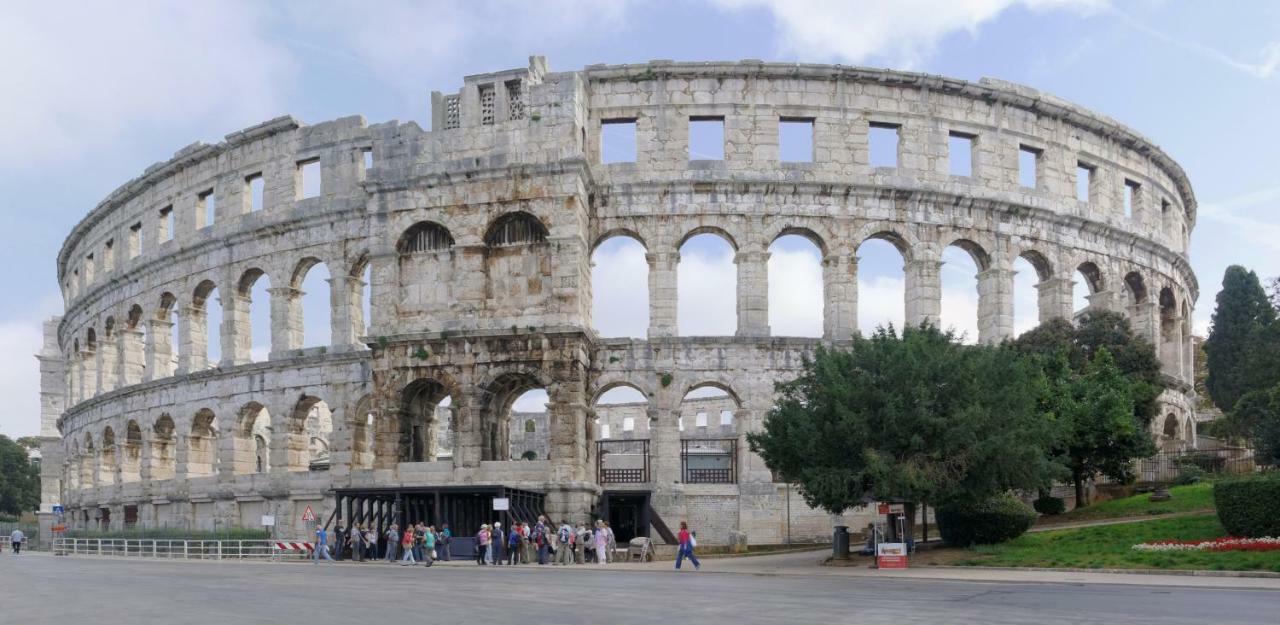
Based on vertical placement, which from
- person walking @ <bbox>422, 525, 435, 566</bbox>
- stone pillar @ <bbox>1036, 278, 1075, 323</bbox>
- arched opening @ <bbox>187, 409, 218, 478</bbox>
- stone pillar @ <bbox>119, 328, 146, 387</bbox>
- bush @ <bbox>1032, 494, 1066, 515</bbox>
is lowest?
person walking @ <bbox>422, 525, 435, 566</bbox>

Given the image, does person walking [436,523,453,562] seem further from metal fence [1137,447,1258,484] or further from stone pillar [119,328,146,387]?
stone pillar [119,328,146,387]

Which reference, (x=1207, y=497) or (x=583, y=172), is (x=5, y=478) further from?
(x=1207, y=497)

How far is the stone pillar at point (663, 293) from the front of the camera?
128ft

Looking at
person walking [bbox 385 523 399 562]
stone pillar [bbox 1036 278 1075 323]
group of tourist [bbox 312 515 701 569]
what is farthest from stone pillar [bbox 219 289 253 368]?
stone pillar [bbox 1036 278 1075 323]

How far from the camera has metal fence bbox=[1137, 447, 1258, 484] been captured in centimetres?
3922

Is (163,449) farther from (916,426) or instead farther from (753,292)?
(916,426)

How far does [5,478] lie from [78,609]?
82.0 metres

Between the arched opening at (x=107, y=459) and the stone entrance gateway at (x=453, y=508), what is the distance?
22202 mm

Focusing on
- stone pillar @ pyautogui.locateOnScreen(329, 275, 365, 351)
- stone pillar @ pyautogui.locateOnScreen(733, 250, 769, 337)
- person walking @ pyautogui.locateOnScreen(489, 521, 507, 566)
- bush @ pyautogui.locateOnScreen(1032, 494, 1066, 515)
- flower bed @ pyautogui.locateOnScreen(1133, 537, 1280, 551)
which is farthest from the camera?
stone pillar @ pyautogui.locateOnScreen(329, 275, 365, 351)

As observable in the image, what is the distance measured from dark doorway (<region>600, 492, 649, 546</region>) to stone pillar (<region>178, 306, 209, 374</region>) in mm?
18426

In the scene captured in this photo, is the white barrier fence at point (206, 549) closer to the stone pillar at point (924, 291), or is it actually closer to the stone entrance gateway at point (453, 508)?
the stone entrance gateway at point (453, 508)

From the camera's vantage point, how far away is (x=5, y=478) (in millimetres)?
89562

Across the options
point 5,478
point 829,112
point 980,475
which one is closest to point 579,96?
point 829,112

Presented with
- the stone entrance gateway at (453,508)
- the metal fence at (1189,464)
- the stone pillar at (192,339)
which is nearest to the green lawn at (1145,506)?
the metal fence at (1189,464)
